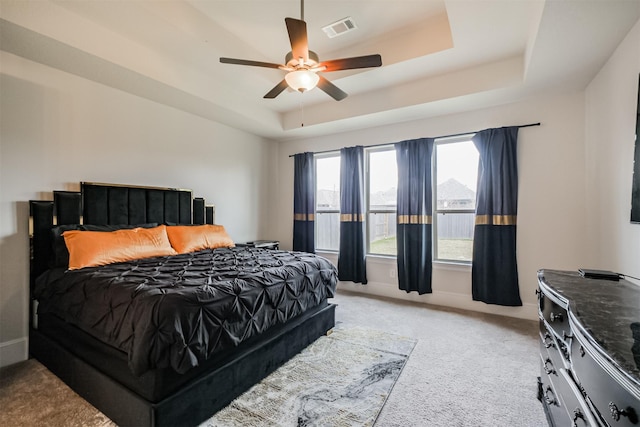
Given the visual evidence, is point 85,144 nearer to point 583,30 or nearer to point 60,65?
point 60,65

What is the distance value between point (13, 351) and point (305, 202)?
12.7 ft

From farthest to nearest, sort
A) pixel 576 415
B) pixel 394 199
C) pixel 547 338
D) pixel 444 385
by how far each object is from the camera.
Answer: pixel 394 199 → pixel 444 385 → pixel 547 338 → pixel 576 415

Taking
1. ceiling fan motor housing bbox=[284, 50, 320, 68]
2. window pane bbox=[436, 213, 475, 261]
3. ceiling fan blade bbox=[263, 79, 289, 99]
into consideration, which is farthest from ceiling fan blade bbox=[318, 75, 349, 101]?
window pane bbox=[436, 213, 475, 261]

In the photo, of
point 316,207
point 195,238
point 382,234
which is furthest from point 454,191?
point 195,238

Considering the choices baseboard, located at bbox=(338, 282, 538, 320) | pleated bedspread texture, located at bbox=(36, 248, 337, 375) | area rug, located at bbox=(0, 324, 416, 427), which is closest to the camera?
pleated bedspread texture, located at bbox=(36, 248, 337, 375)

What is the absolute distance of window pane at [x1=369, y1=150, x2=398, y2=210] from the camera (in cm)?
458

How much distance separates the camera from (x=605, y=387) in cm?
87

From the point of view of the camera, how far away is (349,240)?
4684mm

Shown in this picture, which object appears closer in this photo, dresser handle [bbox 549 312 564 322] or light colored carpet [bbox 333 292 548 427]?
dresser handle [bbox 549 312 564 322]

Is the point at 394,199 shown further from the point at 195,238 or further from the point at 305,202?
the point at 195,238

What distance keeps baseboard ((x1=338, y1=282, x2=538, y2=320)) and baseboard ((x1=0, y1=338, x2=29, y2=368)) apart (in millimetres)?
3777

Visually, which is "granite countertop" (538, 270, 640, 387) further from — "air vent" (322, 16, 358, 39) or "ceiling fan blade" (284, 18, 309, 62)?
"air vent" (322, 16, 358, 39)

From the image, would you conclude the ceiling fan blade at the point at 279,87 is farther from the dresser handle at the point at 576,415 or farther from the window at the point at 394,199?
the dresser handle at the point at 576,415

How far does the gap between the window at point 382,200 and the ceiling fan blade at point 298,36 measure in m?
2.62
